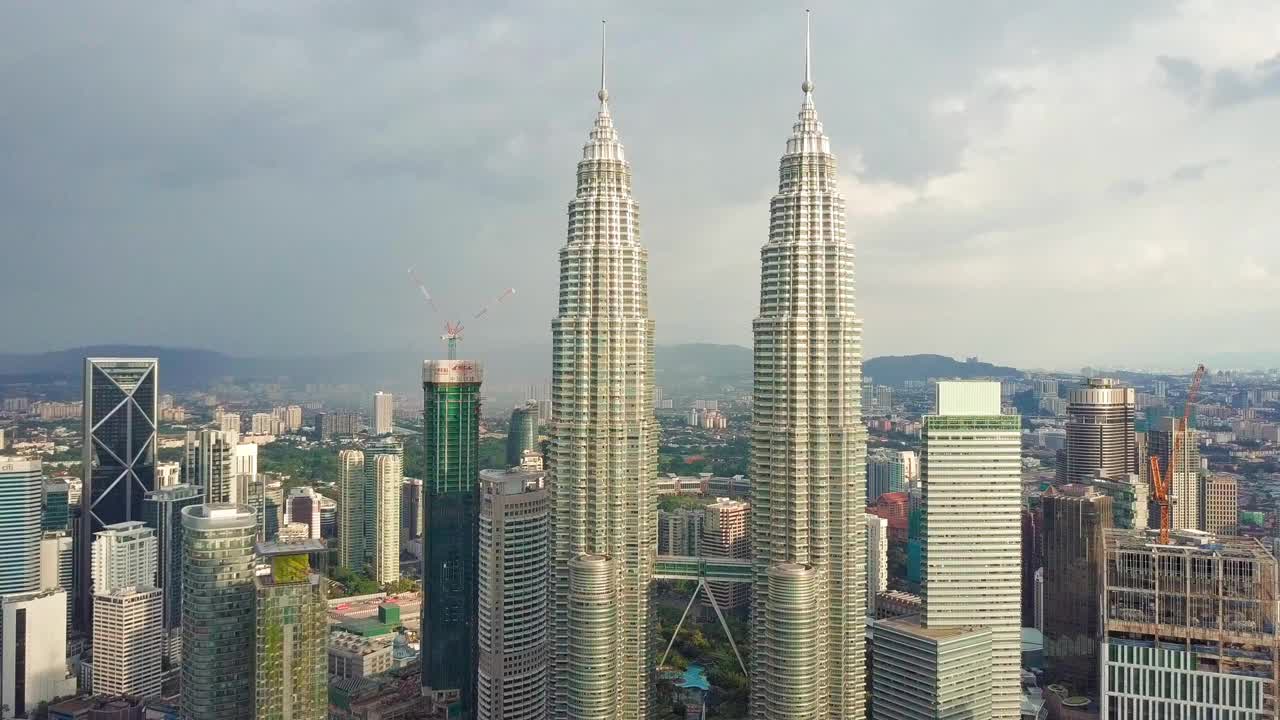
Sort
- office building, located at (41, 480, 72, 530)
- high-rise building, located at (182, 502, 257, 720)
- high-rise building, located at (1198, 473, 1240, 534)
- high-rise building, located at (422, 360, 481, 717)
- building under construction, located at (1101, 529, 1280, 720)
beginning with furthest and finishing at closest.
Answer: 1. office building, located at (41, 480, 72, 530)
2. high-rise building, located at (1198, 473, 1240, 534)
3. high-rise building, located at (422, 360, 481, 717)
4. high-rise building, located at (182, 502, 257, 720)
5. building under construction, located at (1101, 529, 1280, 720)

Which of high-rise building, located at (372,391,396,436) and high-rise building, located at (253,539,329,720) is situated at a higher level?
high-rise building, located at (372,391,396,436)

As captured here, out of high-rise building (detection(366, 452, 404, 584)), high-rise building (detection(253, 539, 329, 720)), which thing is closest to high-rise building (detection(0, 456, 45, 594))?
high-rise building (detection(366, 452, 404, 584))

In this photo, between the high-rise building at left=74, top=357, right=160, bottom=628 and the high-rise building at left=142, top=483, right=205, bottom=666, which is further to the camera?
the high-rise building at left=74, top=357, right=160, bottom=628

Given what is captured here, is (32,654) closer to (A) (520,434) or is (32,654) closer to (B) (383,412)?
(B) (383,412)

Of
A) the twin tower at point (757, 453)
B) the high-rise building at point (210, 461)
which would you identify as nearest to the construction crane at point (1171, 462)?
the twin tower at point (757, 453)

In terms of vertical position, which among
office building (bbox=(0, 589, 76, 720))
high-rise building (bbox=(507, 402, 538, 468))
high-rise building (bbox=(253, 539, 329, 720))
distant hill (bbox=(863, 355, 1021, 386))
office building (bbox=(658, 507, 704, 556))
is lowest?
office building (bbox=(0, 589, 76, 720))

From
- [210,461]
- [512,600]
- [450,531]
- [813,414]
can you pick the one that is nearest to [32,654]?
[210,461]

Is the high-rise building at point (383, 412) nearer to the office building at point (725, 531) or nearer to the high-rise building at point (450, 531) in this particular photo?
the high-rise building at point (450, 531)

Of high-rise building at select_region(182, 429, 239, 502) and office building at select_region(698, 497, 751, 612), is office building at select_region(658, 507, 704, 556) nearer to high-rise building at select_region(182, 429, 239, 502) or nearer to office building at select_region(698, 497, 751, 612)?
office building at select_region(698, 497, 751, 612)
